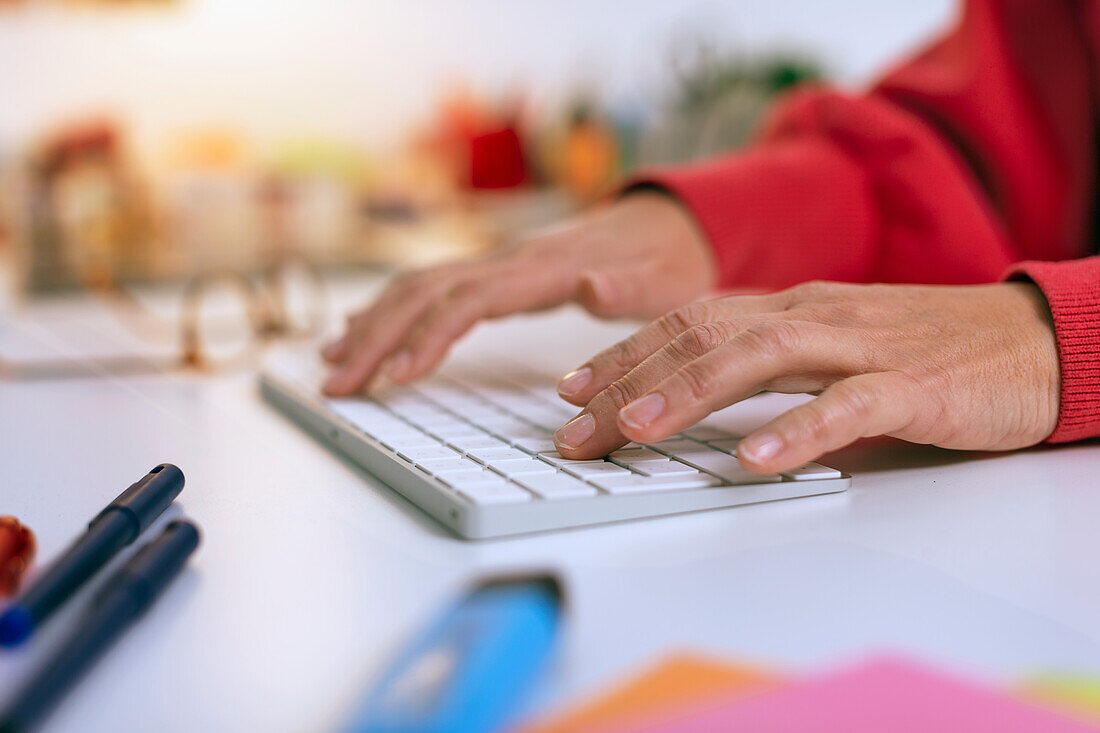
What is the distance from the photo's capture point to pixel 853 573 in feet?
1.12

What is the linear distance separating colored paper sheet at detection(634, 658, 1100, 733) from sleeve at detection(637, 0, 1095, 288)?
22.0 inches

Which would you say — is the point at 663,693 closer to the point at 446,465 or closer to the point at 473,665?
the point at 473,665

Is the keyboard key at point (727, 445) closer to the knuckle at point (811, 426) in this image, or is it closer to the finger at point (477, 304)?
the knuckle at point (811, 426)

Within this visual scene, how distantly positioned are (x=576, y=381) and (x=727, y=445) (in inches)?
3.2

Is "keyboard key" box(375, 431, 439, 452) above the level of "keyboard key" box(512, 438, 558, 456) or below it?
above

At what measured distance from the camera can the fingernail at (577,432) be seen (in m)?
0.42

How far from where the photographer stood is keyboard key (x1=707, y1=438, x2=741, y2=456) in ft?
1.46

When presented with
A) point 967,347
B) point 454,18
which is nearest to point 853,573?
point 967,347

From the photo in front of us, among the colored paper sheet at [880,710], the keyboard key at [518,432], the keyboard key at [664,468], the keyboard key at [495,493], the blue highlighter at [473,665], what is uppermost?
the blue highlighter at [473,665]

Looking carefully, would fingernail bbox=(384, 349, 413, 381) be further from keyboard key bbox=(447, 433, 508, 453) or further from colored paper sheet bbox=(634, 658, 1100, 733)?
colored paper sheet bbox=(634, 658, 1100, 733)

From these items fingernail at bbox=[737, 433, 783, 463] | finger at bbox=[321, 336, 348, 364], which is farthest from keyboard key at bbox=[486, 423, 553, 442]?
finger at bbox=[321, 336, 348, 364]

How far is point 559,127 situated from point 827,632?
5.57 ft

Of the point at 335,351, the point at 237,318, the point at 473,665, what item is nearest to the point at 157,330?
the point at 237,318

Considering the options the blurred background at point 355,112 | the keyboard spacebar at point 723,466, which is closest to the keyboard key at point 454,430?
the keyboard spacebar at point 723,466
